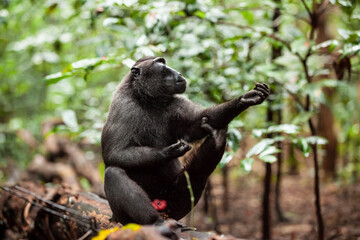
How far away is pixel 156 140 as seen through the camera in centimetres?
400

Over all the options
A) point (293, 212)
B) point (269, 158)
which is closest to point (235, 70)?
point (269, 158)

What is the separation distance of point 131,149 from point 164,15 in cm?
176

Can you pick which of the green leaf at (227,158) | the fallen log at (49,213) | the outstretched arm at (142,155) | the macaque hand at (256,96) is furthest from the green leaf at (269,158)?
the fallen log at (49,213)

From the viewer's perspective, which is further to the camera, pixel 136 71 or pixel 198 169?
pixel 136 71

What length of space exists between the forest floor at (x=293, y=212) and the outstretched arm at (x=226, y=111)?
7.79 feet

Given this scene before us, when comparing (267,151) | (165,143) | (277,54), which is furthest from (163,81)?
(277,54)

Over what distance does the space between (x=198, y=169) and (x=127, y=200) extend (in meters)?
0.85

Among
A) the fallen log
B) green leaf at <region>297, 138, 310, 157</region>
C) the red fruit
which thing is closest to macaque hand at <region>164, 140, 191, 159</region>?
the red fruit

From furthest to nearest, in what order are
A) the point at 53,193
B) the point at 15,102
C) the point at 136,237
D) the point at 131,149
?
1. the point at 15,102
2. the point at 53,193
3. the point at 131,149
4. the point at 136,237

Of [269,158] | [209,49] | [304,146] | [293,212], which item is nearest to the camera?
[269,158]

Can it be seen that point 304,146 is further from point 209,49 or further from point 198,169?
point 209,49

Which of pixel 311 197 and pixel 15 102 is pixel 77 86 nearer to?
pixel 15 102

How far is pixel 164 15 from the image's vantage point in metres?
4.27

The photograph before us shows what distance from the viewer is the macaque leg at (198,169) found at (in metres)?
3.69
